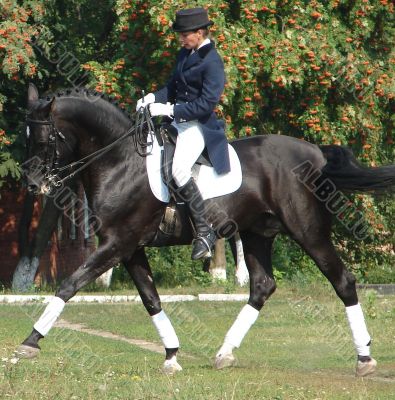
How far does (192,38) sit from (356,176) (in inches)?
86.5

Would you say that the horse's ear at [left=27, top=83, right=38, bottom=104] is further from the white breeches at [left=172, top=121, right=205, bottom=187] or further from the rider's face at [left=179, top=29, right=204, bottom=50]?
the rider's face at [left=179, top=29, right=204, bottom=50]

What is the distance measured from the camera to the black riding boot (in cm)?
984

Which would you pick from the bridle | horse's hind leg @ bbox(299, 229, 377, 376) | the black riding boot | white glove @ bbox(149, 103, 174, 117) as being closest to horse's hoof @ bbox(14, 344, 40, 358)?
the bridle

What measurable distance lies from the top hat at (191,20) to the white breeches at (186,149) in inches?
36.2

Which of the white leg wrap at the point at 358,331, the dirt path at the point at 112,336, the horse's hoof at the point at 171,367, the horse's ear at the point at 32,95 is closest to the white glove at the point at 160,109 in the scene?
the horse's ear at the point at 32,95

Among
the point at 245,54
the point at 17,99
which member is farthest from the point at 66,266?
the point at 245,54

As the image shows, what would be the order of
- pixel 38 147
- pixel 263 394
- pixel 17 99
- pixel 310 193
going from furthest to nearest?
1. pixel 17 99
2. pixel 310 193
3. pixel 38 147
4. pixel 263 394

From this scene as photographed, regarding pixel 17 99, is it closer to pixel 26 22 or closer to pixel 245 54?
pixel 26 22

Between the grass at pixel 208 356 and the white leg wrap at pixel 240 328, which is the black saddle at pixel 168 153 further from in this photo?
the grass at pixel 208 356

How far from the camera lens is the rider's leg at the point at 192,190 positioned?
9781 millimetres

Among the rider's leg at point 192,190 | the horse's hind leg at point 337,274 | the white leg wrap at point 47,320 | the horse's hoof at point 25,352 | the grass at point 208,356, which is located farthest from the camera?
the horse's hind leg at point 337,274

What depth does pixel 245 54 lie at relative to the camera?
19.8 meters

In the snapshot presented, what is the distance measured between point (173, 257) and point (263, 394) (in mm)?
19949

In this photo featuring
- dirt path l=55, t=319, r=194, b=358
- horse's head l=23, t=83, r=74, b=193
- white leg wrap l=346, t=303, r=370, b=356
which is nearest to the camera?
horse's head l=23, t=83, r=74, b=193
